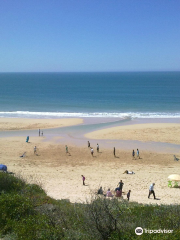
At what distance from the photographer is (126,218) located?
6.75 metres

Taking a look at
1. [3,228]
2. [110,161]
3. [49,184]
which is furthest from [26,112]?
[3,228]

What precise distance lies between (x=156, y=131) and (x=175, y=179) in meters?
16.1

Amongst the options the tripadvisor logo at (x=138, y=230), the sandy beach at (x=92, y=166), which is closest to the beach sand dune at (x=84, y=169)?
the sandy beach at (x=92, y=166)

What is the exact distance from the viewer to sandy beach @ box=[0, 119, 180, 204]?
47.5 feet

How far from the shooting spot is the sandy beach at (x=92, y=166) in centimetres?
1449

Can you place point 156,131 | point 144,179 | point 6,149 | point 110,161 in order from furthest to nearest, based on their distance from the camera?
point 156,131
point 6,149
point 110,161
point 144,179

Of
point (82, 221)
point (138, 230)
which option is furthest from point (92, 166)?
point (138, 230)

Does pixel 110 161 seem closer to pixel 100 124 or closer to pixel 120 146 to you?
pixel 120 146

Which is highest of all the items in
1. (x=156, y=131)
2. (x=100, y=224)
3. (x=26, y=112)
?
(x=26, y=112)

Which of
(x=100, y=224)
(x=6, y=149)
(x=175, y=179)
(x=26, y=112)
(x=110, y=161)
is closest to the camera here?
(x=100, y=224)

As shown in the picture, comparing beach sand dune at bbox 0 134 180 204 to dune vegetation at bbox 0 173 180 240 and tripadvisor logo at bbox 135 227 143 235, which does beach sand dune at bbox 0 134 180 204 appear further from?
tripadvisor logo at bbox 135 227 143 235
